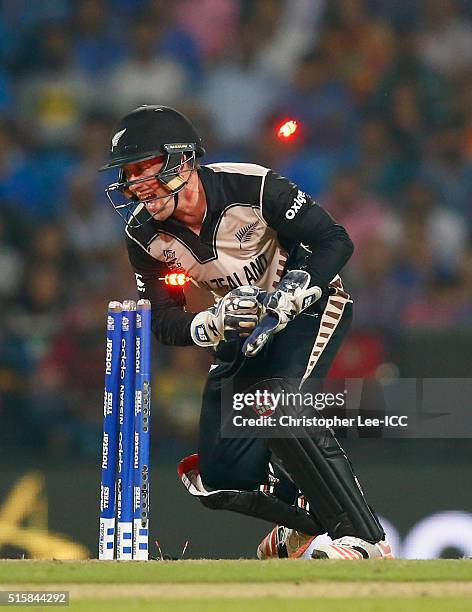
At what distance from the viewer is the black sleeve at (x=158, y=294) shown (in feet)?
12.8

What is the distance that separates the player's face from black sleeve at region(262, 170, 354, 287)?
0.31 metres

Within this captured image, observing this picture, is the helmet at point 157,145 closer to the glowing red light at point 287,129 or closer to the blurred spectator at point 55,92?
the glowing red light at point 287,129

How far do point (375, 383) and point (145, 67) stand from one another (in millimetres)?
2516

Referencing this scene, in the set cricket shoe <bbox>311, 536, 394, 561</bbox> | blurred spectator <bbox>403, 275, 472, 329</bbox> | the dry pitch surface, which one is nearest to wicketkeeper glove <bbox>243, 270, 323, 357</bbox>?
cricket shoe <bbox>311, 536, 394, 561</bbox>

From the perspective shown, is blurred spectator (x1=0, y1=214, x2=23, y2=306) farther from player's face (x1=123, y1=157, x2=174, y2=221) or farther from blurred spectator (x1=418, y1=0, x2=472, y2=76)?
blurred spectator (x1=418, y1=0, x2=472, y2=76)

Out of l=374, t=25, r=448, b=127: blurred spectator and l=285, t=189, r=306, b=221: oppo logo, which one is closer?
l=285, t=189, r=306, b=221: oppo logo

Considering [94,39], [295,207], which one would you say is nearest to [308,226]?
[295,207]

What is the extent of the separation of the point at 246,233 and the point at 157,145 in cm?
42

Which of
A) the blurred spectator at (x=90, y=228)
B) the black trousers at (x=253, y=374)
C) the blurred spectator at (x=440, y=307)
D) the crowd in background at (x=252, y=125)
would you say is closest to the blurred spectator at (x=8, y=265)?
the crowd in background at (x=252, y=125)

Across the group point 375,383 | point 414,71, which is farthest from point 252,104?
point 375,383

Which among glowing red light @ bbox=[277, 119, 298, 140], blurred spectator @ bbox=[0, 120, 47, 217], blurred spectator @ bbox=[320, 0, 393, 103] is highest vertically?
blurred spectator @ bbox=[320, 0, 393, 103]

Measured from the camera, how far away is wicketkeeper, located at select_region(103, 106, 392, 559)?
3.63 meters

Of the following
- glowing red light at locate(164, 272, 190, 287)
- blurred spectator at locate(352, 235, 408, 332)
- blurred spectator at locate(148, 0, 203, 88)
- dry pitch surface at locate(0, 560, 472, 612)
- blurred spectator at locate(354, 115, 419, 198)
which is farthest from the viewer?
blurred spectator at locate(148, 0, 203, 88)

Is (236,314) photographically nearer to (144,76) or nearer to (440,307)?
(440,307)
